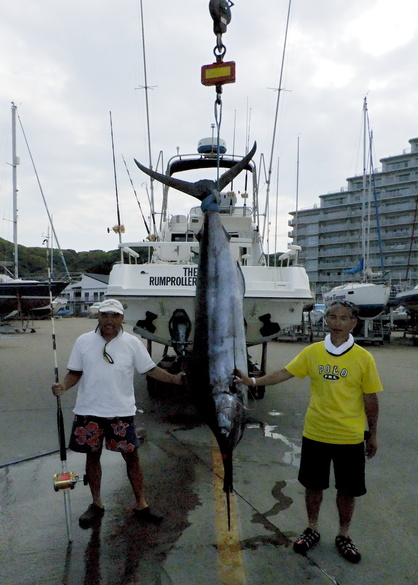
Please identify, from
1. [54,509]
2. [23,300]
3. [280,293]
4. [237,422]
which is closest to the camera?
[237,422]

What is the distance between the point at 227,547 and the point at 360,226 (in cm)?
6725

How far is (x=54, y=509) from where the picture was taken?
3.04m

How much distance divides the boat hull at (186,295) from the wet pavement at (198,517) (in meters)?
1.20

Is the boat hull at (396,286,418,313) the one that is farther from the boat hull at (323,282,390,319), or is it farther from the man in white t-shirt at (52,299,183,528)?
the man in white t-shirt at (52,299,183,528)

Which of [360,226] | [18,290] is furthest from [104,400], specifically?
[360,226]

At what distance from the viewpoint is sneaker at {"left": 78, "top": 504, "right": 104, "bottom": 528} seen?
2.77 meters

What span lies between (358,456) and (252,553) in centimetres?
81

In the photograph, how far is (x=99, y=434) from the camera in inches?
110

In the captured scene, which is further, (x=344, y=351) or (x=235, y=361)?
(x=344, y=351)

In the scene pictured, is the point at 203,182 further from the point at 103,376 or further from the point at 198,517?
the point at 198,517

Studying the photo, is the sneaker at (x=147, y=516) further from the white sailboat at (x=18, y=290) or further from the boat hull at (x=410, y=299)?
the boat hull at (x=410, y=299)

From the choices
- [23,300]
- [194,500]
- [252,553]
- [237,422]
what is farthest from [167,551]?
[23,300]

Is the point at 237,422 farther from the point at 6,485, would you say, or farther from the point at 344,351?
the point at 6,485

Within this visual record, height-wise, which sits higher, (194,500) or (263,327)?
(263,327)
